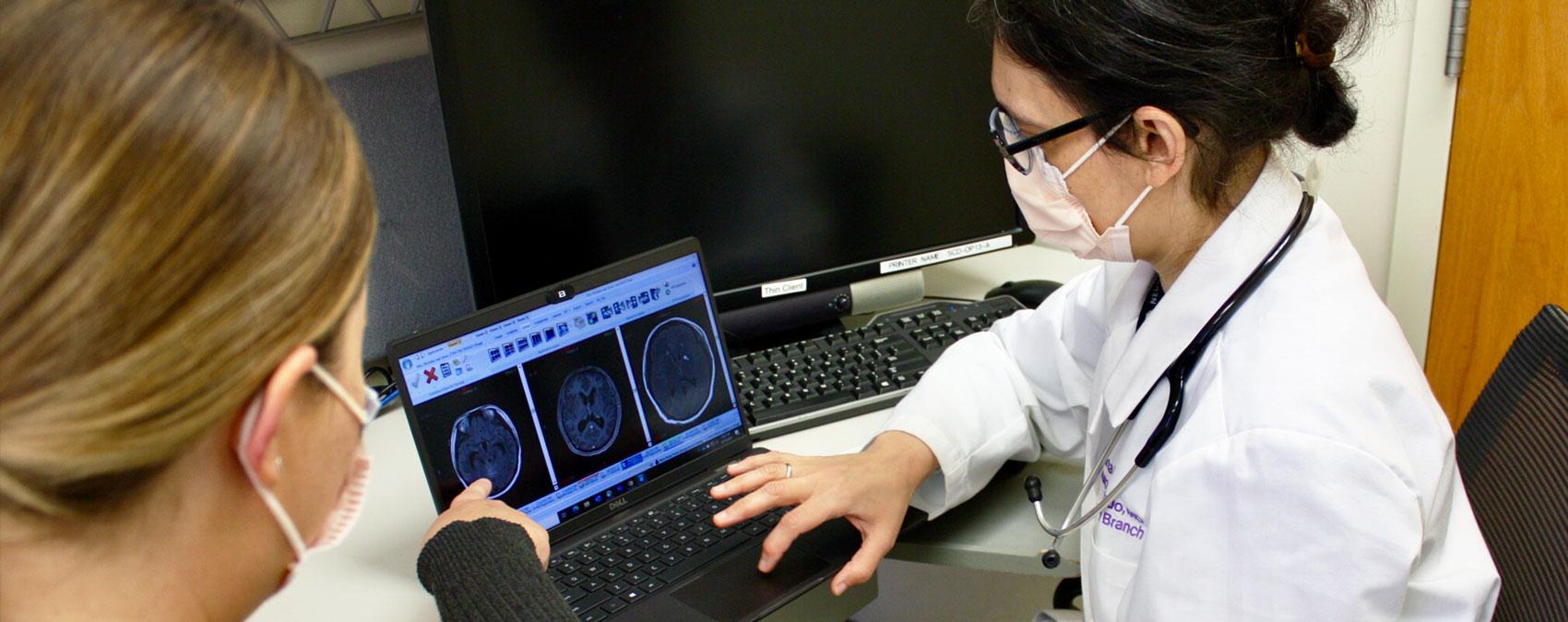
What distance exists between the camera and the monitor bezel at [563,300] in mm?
958

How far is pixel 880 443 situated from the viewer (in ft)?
3.69

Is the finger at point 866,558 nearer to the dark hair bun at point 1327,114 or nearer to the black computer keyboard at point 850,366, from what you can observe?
the black computer keyboard at point 850,366

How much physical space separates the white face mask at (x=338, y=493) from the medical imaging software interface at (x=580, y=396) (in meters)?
0.33

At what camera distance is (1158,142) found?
94 cm

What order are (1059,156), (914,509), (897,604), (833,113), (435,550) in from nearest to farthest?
(435,550), (1059,156), (914,509), (833,113), (897,604)

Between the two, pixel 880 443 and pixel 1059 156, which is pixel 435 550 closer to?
pixel 880 443

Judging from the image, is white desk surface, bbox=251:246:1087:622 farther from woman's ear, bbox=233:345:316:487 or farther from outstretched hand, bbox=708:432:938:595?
woman's ear, bbox=233:345:316:487

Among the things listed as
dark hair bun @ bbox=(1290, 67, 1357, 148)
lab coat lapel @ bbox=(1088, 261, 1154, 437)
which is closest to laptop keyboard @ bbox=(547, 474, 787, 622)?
lab coat lapel @ bbox=(1088, 261, 1154, 437)

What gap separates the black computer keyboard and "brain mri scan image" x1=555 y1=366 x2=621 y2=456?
0.51 feet

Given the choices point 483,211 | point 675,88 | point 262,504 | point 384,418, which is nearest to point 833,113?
point 675,88

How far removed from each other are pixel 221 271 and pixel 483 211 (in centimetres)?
78

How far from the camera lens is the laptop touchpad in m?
0.95

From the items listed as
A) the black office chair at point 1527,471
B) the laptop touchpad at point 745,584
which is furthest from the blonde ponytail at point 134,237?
the black office chair at point 1527,471

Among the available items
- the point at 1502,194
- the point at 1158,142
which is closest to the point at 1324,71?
the point at 1158,142
